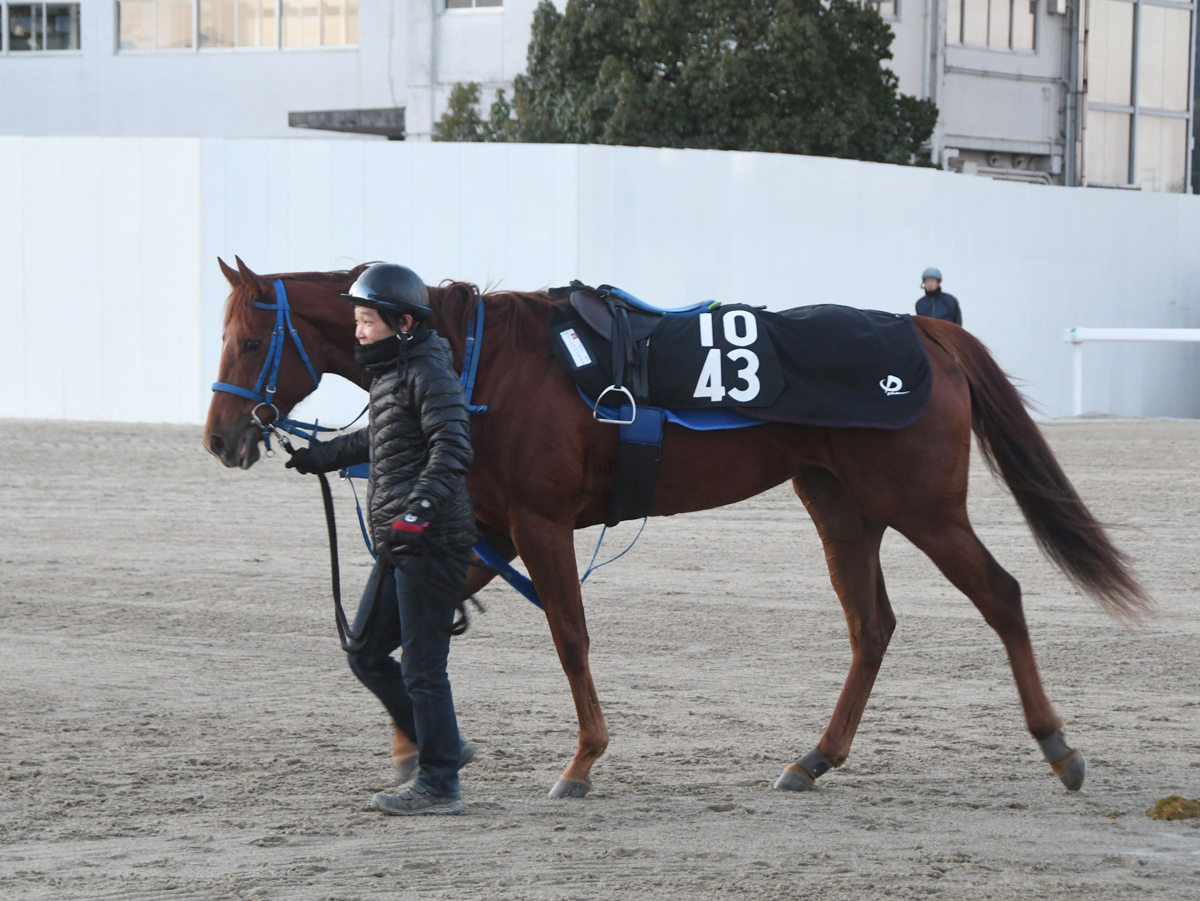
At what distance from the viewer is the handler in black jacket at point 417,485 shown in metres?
4.04

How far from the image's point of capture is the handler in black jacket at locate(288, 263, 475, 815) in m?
4.04

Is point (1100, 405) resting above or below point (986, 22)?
below

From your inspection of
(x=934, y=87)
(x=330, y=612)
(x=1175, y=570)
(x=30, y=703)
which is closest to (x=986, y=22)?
(x=934, y=87)

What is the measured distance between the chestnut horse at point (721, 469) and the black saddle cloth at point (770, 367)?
0.24ft

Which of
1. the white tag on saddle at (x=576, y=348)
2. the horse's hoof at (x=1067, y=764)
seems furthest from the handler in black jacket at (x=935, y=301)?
the white tag on saddle at (x=576, y=348)

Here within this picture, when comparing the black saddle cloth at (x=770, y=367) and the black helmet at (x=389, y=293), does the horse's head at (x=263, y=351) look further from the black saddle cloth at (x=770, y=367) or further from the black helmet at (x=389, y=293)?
the black saddle cloth at (x=770, y=367)

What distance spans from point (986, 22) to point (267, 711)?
2842 centimetres

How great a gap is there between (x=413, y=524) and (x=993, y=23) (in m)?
29.4

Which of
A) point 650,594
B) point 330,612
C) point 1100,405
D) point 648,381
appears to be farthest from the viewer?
point 1100,405

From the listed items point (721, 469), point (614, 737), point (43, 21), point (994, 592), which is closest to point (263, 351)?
point (721, 469)

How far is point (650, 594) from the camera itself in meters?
7.94

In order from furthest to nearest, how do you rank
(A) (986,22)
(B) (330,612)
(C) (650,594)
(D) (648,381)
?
1. (A) (986,22)
2. (C) (650,594)
3. (B) (330,612)
4. (D) (648,381)

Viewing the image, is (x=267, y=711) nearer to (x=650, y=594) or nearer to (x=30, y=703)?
(x=30, y=703)

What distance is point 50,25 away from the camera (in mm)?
29391
